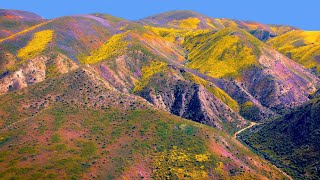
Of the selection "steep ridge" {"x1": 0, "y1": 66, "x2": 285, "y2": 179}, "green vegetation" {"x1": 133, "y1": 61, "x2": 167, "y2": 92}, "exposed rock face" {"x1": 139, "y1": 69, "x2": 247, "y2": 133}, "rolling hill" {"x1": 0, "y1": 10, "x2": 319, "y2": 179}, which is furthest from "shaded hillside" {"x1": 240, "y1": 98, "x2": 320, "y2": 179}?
"green vegetation" {"x1": 133, "y1": 61, "x2": 167, "y2": 92}

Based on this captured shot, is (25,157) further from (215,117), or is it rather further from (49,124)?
(215,117)

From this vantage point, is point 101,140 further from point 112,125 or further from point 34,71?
point 34,71

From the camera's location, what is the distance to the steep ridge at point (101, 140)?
106250 millimetres

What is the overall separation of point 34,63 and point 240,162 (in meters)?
101

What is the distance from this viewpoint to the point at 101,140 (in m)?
121

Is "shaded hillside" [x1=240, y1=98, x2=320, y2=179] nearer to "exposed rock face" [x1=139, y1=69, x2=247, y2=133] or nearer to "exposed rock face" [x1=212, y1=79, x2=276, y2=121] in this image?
"exposed rock face" [x1=139, y1=69, x2=247, y2=133]

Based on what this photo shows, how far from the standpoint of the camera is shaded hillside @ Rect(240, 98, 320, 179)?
131m

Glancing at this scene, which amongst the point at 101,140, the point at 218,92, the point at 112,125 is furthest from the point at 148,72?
the point at 101,140

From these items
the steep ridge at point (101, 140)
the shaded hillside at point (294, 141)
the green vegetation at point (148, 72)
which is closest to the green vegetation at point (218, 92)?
the green vegetation at point (148, 72)

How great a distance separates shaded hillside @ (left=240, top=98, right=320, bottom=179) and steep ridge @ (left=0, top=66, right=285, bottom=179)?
10827 millimetres

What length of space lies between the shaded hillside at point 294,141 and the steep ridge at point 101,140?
35.5 feet

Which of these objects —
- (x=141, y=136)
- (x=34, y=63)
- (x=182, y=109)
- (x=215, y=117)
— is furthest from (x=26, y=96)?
(x=215, y=117)

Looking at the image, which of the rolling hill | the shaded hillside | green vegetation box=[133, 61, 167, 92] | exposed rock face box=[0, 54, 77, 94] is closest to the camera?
the rolling hill

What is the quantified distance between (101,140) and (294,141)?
7205 cm
